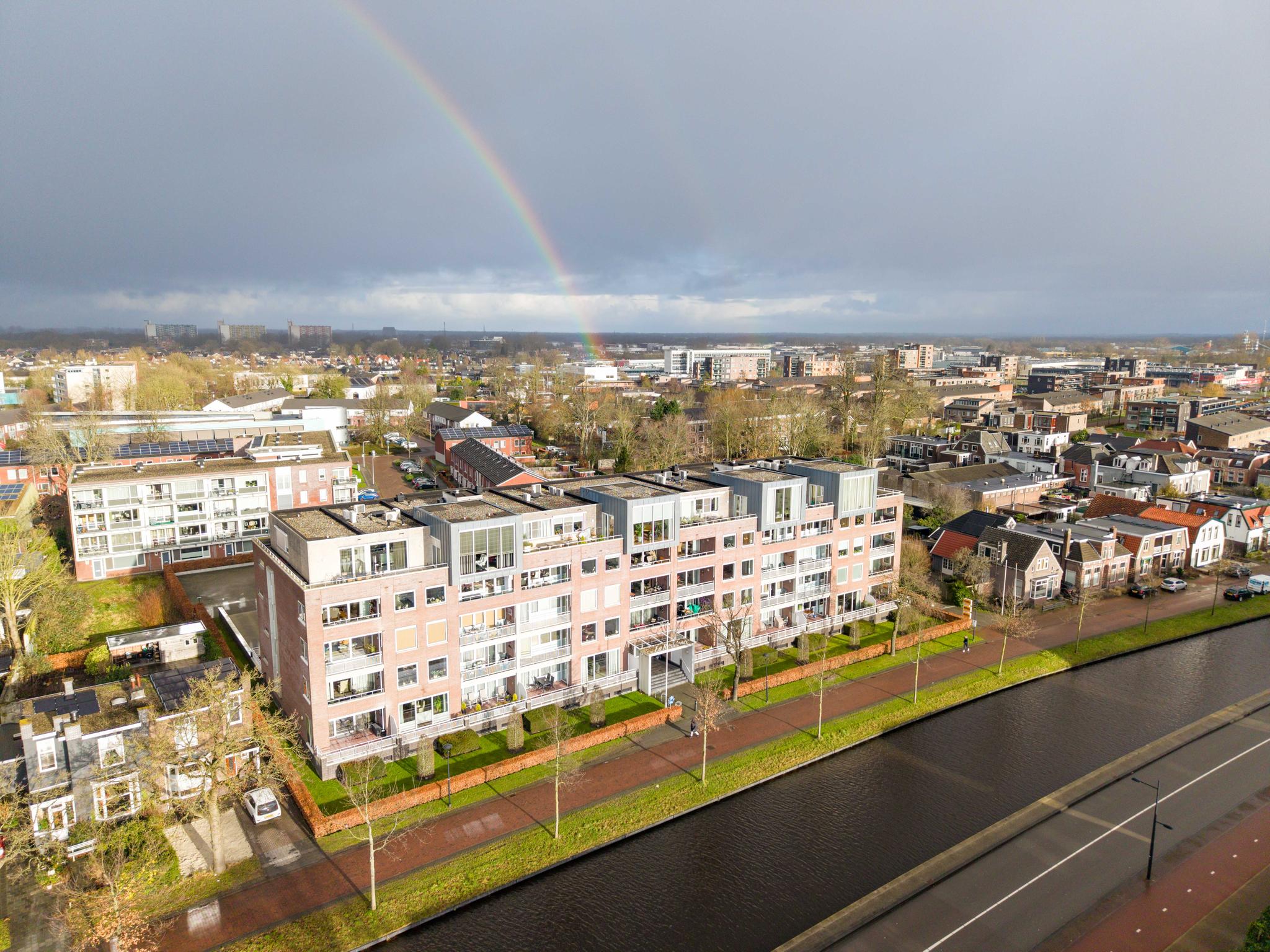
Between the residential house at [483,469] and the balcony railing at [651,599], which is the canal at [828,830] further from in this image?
the residential house at [483,469]

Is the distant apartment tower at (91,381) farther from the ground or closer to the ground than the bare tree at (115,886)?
farther from the ground

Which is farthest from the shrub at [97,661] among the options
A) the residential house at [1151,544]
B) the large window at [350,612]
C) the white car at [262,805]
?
the residential house at [1151,544]

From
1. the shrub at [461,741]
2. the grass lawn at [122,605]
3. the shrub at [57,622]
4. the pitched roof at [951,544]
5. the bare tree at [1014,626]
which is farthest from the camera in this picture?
the pitched roof at [951,544]

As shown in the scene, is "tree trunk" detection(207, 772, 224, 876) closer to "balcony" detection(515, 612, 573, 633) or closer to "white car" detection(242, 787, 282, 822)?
"white car" detection(242, 787, 282, 822)

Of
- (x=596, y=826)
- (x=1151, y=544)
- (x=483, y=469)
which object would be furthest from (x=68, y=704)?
(x=1151, y=544)

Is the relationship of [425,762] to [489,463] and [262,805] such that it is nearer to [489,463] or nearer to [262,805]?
[262,805]

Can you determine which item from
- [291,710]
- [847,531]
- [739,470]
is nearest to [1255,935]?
[847,531]

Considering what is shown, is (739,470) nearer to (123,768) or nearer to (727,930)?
(727,930)
